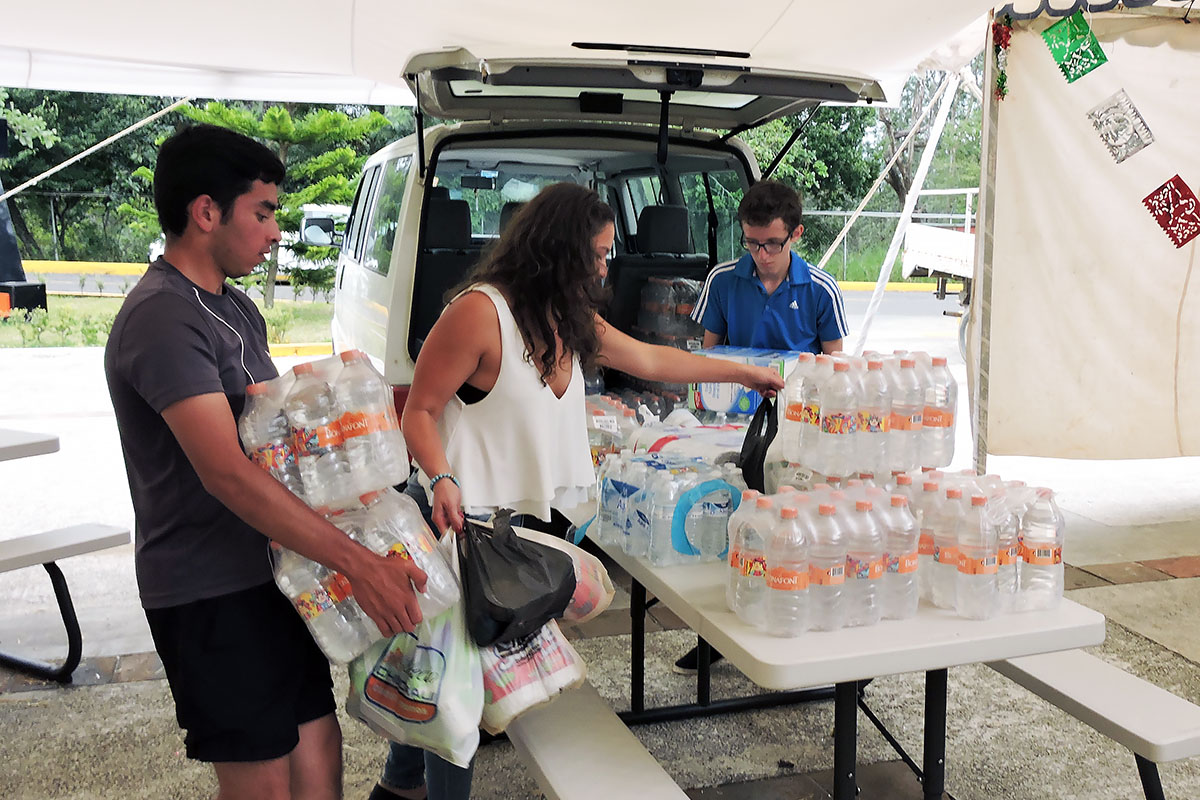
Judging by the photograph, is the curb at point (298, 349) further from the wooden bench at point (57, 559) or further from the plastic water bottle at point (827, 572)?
the plastic water bottle at point (827, 572)

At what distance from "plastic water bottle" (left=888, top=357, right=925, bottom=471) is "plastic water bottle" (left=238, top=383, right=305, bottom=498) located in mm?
1366

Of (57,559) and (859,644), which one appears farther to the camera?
(57,559)

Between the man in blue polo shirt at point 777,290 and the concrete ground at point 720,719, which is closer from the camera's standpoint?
the concrete ground at point 720,719

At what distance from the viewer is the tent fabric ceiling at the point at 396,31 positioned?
5602mm

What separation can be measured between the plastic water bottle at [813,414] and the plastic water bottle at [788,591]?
39cm

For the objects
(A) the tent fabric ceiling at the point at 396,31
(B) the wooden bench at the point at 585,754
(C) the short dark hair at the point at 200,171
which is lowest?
(B) the wooden bench at the point at 585,754

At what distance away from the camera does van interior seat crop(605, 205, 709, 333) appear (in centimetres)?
513

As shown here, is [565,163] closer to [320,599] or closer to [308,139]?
[320,599]

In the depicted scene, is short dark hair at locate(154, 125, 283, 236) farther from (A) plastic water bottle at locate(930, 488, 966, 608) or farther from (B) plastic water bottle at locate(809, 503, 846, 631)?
(A) plastic water bottle at locate(930, 488, 966, 608)

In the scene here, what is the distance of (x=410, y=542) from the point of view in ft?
6.57

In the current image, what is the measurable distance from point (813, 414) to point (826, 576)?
1.62 ft

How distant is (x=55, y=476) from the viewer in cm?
690

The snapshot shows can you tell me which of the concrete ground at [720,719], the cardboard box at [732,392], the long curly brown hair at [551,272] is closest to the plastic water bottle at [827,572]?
the long curly brown hair at [551,272]

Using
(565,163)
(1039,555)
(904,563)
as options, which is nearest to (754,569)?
(904,563)
